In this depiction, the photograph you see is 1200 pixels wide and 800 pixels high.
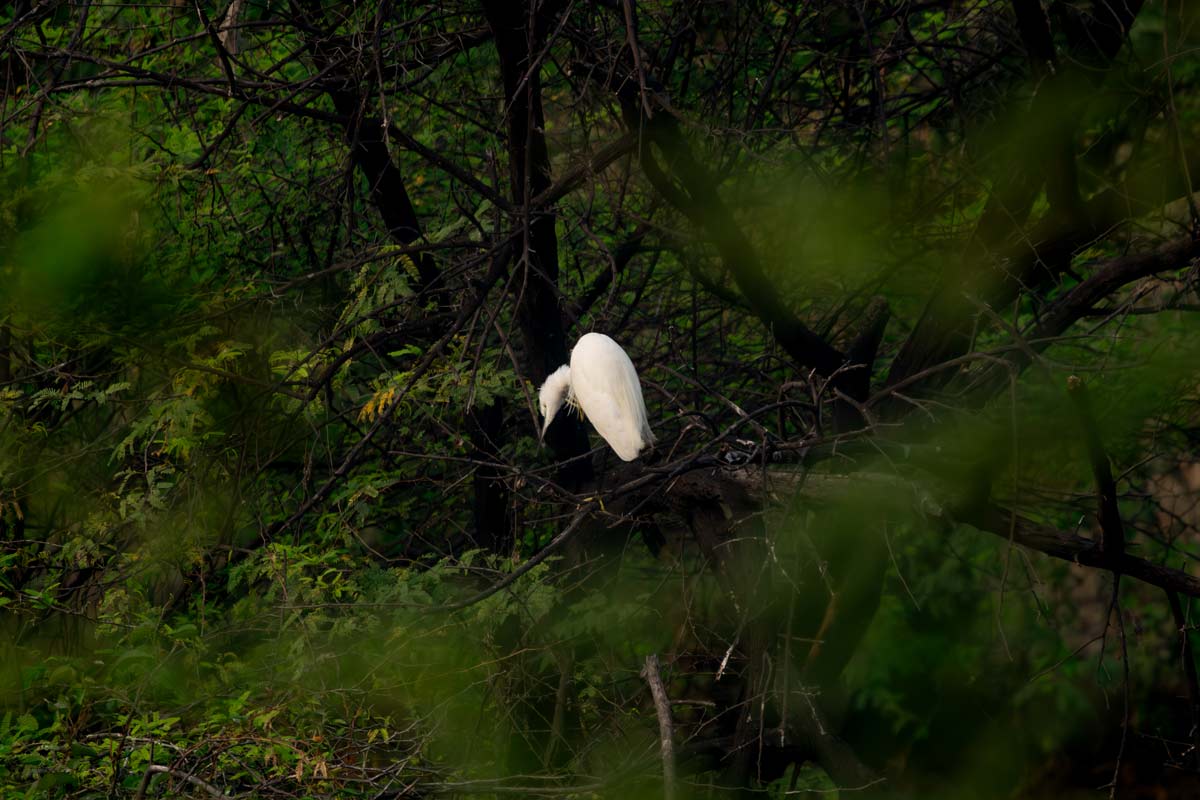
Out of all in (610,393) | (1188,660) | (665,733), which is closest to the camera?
(665,733)

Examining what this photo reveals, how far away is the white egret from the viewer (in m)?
3.54

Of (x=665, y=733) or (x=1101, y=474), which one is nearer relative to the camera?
(x=665, y=733)

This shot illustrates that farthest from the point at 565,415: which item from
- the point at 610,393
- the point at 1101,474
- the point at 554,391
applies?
the point at 1101,474

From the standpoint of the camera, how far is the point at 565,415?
4.36 m

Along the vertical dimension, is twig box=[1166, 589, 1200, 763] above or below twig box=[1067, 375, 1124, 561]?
below

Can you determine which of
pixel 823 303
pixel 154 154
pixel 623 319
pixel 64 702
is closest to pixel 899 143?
pixel 823 303

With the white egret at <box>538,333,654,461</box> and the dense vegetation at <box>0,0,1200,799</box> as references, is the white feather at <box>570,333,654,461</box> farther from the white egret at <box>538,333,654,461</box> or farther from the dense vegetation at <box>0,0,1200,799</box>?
the dense vegetation at <box>0,0,1200,799</box>

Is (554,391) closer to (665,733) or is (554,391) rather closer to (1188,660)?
(665,733)

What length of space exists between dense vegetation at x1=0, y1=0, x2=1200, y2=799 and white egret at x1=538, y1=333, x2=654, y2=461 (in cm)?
13

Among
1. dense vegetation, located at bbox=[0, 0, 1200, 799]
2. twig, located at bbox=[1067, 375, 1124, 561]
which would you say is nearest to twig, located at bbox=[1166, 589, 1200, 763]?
dense vegetation, located at bbox=[0, 0, 1200, 799]

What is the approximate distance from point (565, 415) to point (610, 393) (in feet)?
2.74

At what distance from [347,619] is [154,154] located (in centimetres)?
217

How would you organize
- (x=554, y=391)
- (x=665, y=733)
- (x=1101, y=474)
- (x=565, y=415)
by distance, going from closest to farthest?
(x=665, y=733)
(x=1101, y=474)
(x=554, y=391)
(x=565, y=415)

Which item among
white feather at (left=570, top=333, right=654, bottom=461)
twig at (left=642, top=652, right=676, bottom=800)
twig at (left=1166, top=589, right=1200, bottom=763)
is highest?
white feather at (left=570, top=333, right=654, bottom=461)
